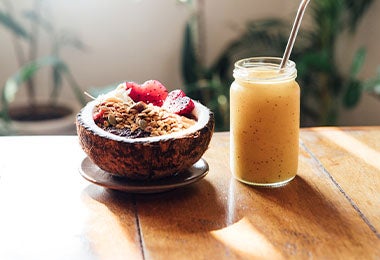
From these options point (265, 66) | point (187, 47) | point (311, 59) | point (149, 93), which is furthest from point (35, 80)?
point (265, 66)

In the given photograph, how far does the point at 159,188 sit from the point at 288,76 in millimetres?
305

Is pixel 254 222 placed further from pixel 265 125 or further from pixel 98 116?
pixel 98 116

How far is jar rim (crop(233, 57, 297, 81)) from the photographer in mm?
1175

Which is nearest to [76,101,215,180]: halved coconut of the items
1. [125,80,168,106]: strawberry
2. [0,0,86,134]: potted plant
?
[125,80,168,106]: strawberry

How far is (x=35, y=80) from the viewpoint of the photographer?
278 cm

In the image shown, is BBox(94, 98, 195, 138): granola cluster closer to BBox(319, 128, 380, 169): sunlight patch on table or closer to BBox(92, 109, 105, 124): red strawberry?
BBox(92, 109, 105, 124): red strawberry

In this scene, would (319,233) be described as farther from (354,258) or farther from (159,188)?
(159,188)

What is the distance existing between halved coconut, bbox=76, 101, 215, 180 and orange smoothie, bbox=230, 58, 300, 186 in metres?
0.08

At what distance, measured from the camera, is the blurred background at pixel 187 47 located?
264 centimetres

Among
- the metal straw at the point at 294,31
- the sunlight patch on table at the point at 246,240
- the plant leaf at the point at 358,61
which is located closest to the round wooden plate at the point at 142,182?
the sunlight patch on table at the point at 246,240

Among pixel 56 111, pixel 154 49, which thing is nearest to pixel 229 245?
pixel 56 111

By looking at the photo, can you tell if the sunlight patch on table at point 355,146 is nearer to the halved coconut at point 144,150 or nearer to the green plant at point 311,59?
the halved coconut at point 144,150

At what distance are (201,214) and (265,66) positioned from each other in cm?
32

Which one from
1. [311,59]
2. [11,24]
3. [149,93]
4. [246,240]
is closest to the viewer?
[246,240]
